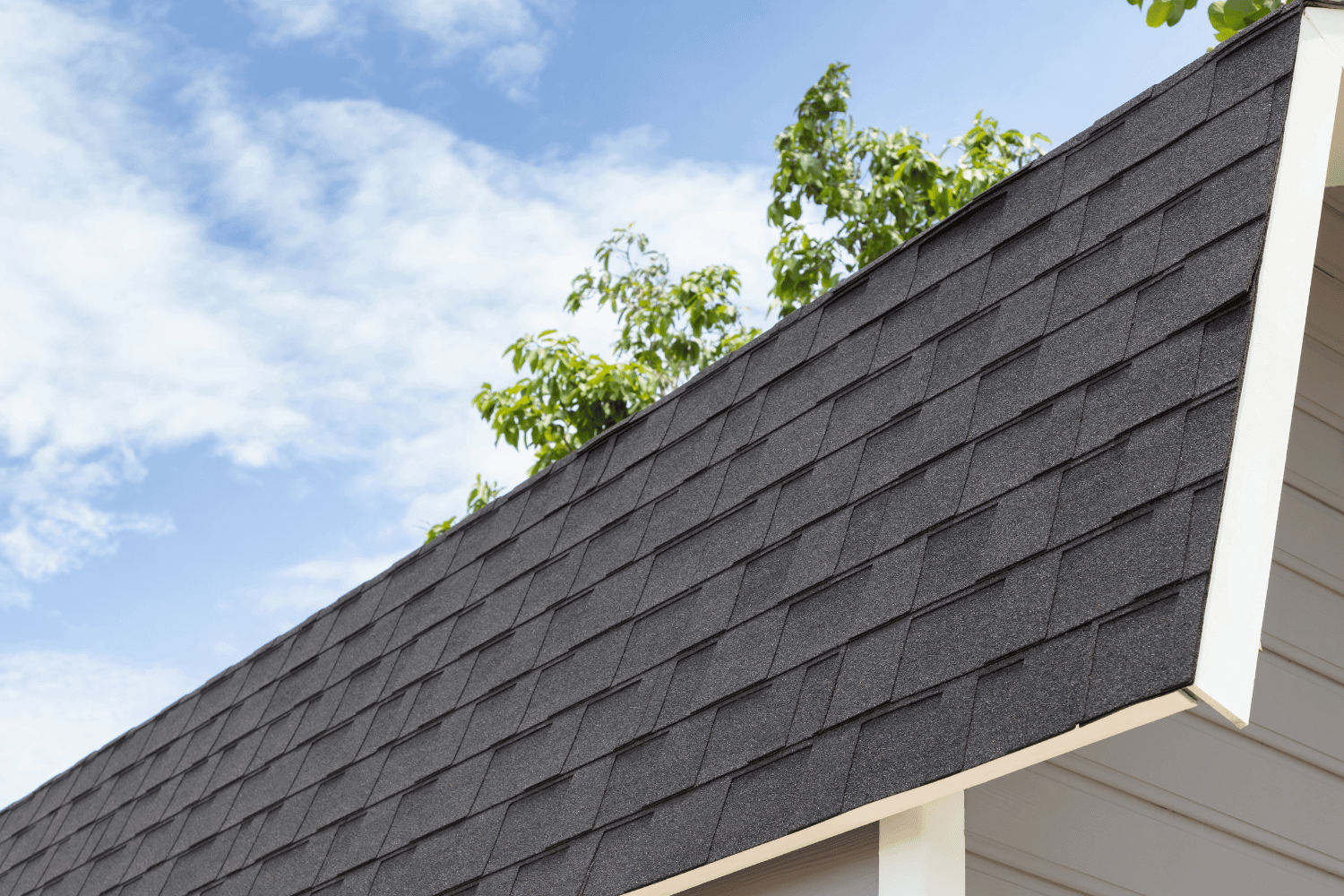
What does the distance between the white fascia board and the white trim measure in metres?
0.11

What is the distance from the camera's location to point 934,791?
212cm

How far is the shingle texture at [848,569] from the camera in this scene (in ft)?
7.11

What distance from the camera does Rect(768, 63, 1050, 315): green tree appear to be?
13648 millimetres

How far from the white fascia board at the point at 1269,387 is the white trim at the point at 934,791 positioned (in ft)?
0.35

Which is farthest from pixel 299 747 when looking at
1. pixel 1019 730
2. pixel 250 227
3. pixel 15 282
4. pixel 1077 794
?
pixel 15 282

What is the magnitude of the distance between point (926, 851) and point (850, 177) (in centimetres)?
1291

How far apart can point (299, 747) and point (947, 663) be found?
3493 millimetres

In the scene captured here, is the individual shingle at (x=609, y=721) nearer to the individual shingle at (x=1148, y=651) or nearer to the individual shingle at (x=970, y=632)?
the individual shingle at (x=970, y=632)

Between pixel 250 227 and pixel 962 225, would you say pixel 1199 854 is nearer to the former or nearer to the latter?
pixel 962 225

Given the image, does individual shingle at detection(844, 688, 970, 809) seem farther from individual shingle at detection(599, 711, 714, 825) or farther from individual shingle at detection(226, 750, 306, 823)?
individual shingle at detection(226, 750, 306, 823)

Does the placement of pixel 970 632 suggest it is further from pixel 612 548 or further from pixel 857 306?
pixel 612 548

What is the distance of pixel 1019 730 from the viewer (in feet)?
6.59

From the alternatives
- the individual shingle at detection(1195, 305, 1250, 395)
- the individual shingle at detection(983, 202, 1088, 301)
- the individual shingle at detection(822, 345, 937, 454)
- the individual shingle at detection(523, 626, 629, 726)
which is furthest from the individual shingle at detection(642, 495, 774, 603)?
the individual shingle at detection(1195, 305, 1250, 395)

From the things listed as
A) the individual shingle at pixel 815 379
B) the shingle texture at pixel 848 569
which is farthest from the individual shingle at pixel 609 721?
the individual shingle at pixel 815 379
